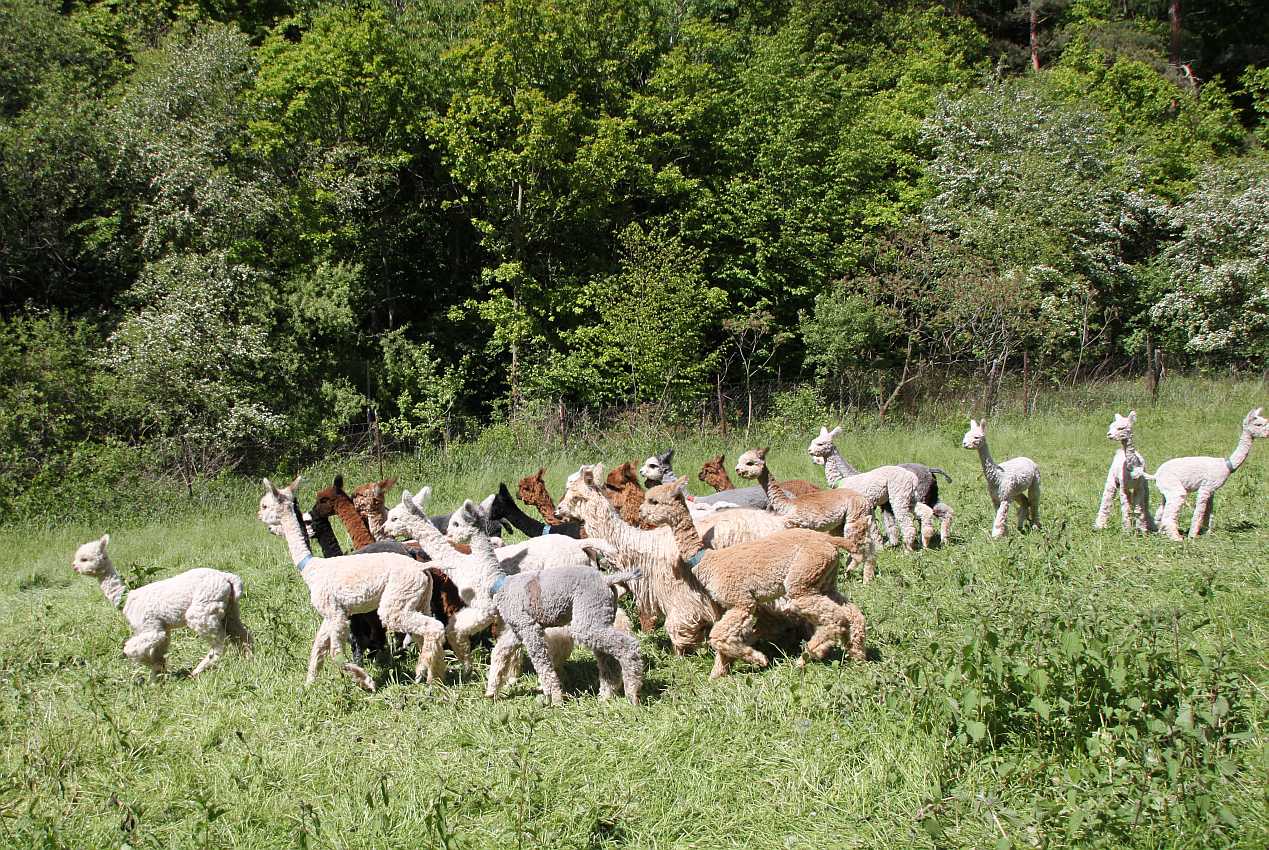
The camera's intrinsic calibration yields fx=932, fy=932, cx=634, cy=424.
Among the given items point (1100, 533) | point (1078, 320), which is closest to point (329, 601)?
point (1100, 533)

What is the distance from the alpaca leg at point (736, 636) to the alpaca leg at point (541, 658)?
1100 mm

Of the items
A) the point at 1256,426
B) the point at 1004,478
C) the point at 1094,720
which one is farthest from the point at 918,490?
the point at 1094,720

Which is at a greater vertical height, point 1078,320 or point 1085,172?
point 1085,172

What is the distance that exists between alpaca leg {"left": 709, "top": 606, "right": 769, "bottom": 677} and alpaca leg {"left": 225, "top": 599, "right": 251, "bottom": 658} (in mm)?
3679

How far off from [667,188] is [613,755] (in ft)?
76.3

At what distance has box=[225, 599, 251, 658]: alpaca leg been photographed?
7.22 metres

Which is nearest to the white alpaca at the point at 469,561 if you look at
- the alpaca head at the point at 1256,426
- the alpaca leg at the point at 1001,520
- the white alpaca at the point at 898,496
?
the white alpaca at the point at 898,496

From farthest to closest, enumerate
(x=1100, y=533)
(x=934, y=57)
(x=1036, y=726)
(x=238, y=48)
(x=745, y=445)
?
(x=934, y=57), (x=238, y=48), (x=745, y=445), (x=1100, y=533), (x=1036, y=726)

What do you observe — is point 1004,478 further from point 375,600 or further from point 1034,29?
point 1034,29

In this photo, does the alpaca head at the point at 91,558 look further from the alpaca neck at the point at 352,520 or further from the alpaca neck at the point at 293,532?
the alpaca neck at the point at 352,520

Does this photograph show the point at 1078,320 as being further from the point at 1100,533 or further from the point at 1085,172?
the point at 1100,533

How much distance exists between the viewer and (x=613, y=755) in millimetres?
5137

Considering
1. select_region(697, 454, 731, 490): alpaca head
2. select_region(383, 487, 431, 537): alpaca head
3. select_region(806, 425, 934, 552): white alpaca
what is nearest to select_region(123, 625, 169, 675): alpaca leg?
select_region(383, 487, 431, 537): alpaca head

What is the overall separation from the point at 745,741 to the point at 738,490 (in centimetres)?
511
